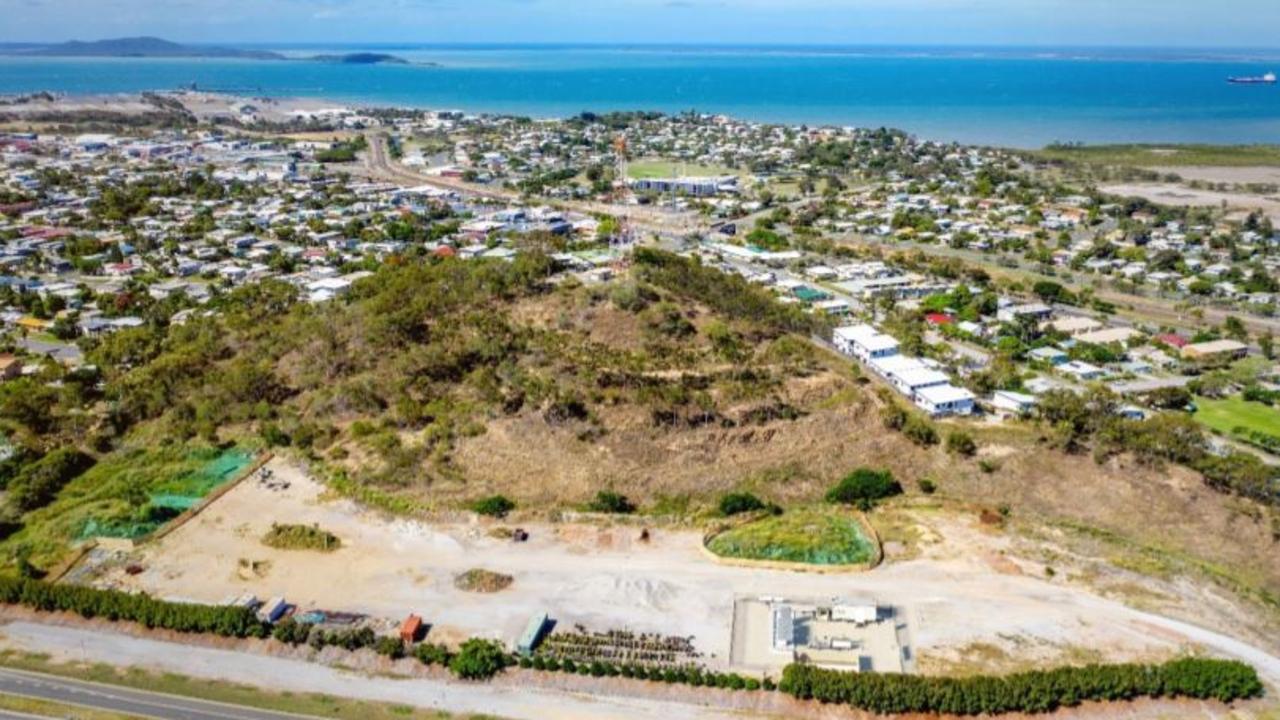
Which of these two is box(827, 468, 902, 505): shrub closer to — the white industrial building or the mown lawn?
the white industrial building

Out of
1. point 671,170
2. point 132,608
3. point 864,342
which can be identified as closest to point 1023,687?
point 132,608

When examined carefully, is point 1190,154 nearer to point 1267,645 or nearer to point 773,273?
point 773,273

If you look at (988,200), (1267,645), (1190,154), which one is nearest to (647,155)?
(988,200)

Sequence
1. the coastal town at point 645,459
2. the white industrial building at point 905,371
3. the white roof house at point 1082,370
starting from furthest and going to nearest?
the white roof house at point 1082,370, the white industrial building at point 905,371, the coastal town at point 645,459

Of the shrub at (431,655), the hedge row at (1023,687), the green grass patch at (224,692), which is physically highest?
the hedge row at (1023,687)

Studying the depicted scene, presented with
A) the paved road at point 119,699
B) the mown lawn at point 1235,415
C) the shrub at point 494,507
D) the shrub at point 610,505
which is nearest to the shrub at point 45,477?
Result: the paved road at point 119,699

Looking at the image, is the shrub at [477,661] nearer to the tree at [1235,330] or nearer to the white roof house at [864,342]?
the white roof house at [864,342]

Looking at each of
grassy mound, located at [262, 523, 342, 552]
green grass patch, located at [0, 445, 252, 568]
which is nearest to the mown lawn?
grassy mound, located at [262, 523, 342, 552]
